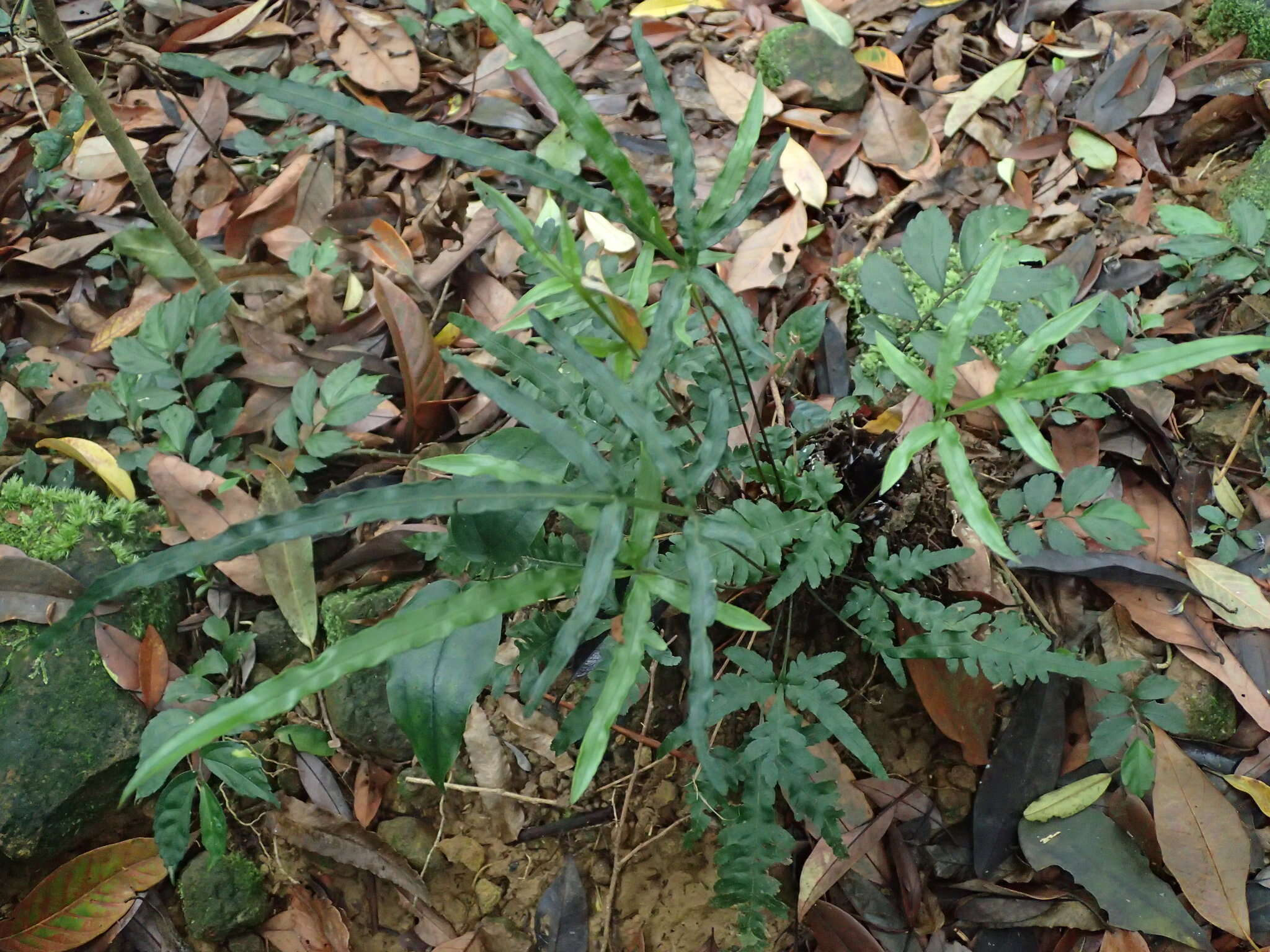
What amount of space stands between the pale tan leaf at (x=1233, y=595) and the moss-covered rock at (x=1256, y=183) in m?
0.82

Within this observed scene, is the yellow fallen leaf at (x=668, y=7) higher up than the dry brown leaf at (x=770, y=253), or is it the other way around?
the yellow fallen leaf at (x=668, y=7)

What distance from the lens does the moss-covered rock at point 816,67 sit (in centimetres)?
→ 222

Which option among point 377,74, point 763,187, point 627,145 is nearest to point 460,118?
point 377,74

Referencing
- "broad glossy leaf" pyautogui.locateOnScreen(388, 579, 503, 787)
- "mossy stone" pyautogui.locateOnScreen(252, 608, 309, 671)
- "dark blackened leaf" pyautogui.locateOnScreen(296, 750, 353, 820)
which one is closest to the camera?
"broad glossy leaf" pyautogui.locateOnScreen(388, 579, 503, 787)

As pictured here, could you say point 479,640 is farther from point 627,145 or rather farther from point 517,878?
point 627,145

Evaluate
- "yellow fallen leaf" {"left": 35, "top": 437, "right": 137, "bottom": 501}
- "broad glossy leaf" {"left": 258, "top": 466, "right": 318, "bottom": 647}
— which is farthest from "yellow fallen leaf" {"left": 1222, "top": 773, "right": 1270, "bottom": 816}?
"yellow fallen leaf" {"left": 35, "top": 437, "right": 137, "bottom": 501}

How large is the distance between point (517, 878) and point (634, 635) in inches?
34.4

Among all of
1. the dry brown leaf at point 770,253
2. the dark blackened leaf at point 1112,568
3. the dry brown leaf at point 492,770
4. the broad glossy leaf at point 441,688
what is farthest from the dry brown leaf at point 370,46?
the dark blackened leaf at point 1112,568

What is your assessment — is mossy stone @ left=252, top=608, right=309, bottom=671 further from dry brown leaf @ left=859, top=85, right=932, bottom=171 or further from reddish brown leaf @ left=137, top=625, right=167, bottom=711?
dry brown leaf @ left=859, top=85, right=932, bottom=171

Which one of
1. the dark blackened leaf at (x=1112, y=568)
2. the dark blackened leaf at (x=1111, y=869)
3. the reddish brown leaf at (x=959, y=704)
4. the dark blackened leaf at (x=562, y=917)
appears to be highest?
the dark blackened leaf at (x=1112, y=568)

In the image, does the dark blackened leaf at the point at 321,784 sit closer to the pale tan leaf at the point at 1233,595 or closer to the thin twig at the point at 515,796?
the thin twig at the point at 515,796

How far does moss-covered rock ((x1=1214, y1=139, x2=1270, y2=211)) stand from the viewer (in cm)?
185

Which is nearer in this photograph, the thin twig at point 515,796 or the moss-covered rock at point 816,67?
the thin twig at point 515,796

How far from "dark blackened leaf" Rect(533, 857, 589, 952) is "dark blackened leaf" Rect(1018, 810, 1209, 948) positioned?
77 centimetres
